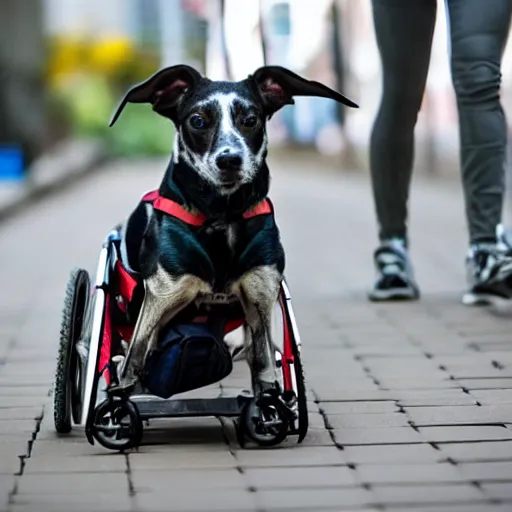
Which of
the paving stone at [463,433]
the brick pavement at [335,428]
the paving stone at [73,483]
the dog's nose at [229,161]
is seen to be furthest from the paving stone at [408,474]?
the dog's nose at [229,161]

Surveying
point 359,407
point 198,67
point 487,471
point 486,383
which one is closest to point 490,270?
point 486,383

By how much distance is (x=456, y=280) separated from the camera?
7996 mm

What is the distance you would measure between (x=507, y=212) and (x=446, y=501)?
390 inches

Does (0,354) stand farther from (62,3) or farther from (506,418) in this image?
(62,3)

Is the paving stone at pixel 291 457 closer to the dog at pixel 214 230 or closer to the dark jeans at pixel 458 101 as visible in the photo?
the dog at pixel 214 230

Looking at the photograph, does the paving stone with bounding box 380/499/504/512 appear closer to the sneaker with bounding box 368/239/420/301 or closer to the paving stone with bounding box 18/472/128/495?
the paving stone with bounding box 18/472/128/495

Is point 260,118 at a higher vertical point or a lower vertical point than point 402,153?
higher

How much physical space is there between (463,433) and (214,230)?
913 mm

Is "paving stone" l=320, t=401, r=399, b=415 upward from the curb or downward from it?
upward

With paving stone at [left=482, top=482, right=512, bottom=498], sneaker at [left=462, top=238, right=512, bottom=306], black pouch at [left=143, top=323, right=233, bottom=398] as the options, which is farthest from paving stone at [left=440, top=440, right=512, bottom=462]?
sneaker at [left=462, top=238, right=512, bottom=306]

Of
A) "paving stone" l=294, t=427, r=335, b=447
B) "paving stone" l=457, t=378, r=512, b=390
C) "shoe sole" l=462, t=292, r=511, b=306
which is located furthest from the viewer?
"shoe sole" l=462, t=292, r=511, b=306

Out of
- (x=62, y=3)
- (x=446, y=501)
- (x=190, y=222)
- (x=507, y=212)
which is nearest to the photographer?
(x=446, y=501)

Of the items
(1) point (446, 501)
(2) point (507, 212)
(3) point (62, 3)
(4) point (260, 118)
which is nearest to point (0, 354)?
(4) point (260, 118)

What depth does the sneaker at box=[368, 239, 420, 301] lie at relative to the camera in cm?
691
